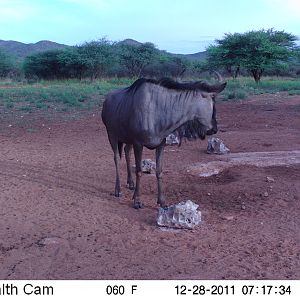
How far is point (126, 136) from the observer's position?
6.41m

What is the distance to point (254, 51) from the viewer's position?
1348 inches

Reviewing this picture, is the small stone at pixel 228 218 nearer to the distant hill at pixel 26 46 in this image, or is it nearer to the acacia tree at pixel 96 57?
the acacia tree at pixel 96 57

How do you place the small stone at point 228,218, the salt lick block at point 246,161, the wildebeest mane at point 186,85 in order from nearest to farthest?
the small stone at point 228,218, the wildebeest mane at point 186,85, the salt lick block at point 246,161

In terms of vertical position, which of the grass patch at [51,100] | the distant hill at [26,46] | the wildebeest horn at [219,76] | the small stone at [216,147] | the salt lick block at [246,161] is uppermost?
the distant hill at [26,46]

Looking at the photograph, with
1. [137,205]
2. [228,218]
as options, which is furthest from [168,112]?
[228,218]

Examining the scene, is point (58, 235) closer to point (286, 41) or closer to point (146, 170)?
point (146, 170)

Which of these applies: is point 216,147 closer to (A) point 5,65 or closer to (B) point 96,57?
(B) point 96,57

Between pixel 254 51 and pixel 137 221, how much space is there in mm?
31056

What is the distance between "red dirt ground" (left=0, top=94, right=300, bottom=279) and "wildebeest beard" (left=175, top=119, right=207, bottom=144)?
0.97m

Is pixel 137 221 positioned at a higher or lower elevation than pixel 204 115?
lower

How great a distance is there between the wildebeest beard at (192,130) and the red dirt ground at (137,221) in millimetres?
968

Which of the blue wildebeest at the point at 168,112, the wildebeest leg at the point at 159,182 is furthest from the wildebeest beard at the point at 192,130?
the wildebeest leg at the point at 159,182

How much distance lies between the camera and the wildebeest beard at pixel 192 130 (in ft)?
19.6
